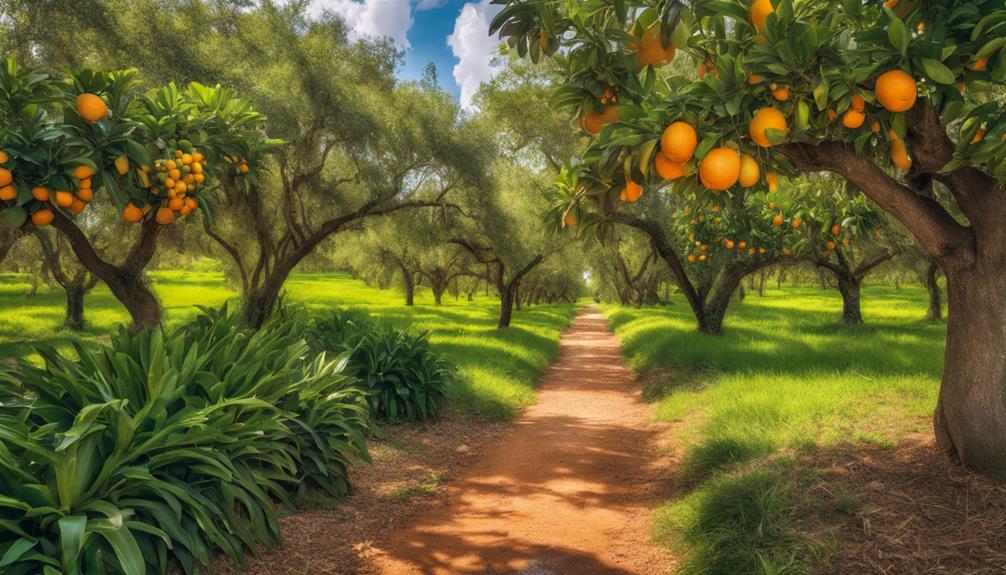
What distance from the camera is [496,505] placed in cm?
566

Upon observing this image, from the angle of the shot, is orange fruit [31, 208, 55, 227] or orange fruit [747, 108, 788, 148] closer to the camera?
orange fruit [747, 108, 788, 148]

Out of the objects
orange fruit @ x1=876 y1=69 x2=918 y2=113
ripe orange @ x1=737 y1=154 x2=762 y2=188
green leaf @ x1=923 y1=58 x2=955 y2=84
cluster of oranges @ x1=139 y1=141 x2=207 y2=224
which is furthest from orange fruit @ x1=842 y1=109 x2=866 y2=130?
cluster of oranges @ x1=139 y1=141 x2=207 y2=224

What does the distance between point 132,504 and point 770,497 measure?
4405 millimetres

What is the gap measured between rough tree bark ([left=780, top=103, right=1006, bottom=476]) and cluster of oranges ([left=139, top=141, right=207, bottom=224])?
14.7 ft

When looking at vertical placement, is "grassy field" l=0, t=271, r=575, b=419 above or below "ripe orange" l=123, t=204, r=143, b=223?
below

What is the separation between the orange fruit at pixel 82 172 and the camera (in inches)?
152

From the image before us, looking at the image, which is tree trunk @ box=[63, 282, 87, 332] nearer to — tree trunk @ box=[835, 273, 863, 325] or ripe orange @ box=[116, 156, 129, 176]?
ripe orange @ box=[116, 156, 129, 176]

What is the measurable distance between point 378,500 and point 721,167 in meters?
4.54

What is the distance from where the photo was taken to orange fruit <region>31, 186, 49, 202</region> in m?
3.77

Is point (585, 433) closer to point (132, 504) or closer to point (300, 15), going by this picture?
point (132, 504)

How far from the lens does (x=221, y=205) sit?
13.8 metres

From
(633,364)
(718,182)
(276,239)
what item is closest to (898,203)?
(718,182)

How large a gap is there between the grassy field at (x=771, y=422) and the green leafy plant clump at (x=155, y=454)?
3.30 m

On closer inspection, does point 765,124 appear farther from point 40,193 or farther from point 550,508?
point 40,193
